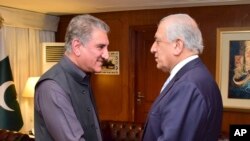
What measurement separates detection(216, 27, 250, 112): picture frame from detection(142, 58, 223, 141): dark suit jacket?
331cm

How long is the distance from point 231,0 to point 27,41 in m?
3.13

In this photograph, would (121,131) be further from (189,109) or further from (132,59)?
(189,109)

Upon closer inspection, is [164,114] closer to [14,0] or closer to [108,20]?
[14,0]

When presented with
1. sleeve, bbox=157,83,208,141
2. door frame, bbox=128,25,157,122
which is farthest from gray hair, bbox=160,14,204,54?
door frame, bbox=128,25,157,122

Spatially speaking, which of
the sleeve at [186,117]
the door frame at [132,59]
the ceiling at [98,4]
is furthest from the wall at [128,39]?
the sleeve at [186,117]

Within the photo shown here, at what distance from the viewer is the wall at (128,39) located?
4.67 metres

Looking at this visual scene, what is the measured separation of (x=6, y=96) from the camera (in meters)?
4.65

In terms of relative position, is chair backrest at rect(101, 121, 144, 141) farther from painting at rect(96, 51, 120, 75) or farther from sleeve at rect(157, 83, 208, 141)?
sleeve at rect(157, 83, 208, 141)

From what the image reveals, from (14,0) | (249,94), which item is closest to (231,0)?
(249,94)

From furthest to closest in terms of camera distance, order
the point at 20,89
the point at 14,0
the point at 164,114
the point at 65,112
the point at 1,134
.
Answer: the point at 20,89, the point at 14,0, the point at 1,134, the point at 164,114, the point at 65,112

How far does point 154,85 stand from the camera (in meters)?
5.30

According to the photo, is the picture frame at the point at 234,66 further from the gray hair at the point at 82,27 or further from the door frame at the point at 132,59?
the gray hair at the point at 82,27

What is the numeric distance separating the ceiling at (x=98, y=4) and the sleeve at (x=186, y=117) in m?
3.20

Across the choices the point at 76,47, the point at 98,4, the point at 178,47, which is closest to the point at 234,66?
the point at 98,4
